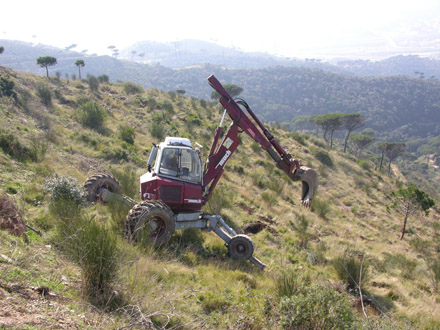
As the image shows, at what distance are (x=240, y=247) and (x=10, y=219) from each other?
536 centimetres

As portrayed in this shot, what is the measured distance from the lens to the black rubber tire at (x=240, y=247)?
7961 millimetres

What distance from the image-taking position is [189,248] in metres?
7.83

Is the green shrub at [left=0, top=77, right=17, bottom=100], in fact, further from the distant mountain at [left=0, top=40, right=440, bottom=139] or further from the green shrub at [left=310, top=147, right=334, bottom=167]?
the distant mountain at [left=0, top=40, right=440, bottom=139]

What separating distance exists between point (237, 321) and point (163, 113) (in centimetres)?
2352

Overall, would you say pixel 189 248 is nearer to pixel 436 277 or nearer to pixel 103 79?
pixel 436 277

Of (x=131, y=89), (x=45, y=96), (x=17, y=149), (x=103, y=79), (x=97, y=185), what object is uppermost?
(x=103, y=79)

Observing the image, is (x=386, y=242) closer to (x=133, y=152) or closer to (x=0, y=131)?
(x=133, y=152)

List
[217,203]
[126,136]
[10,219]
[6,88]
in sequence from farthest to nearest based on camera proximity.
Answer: [126,136] → [6,88] → [217,203] → [10,219]

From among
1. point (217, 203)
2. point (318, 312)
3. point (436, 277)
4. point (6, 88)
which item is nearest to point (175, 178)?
point (217, 203)

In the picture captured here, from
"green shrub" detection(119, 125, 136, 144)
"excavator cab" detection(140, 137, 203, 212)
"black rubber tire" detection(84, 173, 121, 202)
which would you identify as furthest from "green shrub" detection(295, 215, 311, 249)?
"green shrub" detection(119, 125, 136, 144)

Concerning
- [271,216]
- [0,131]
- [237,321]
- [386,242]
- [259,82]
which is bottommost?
[386,242]

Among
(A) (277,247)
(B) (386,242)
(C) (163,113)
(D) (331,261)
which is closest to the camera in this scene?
(D) (331,261)

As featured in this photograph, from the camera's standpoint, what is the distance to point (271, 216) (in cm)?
1307

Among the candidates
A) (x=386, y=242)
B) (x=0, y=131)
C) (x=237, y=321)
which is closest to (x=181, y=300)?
(x=237, y=321)
